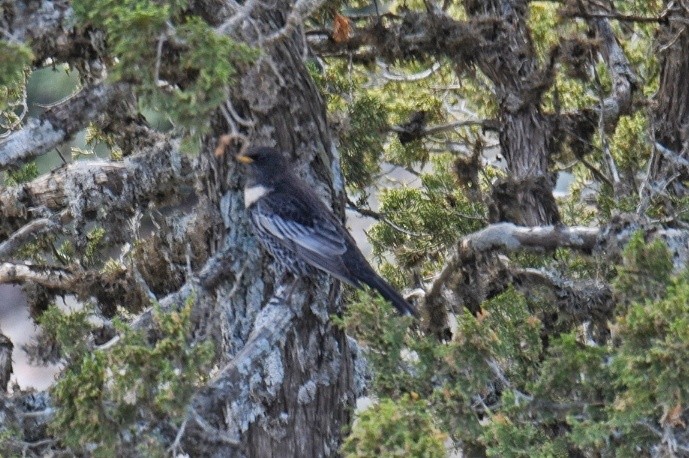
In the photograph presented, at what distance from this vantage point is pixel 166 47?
3.84m

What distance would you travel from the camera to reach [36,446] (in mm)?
4266

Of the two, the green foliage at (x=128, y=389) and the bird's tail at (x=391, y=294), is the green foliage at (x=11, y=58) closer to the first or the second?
the green foliage at (x=128, y=389)

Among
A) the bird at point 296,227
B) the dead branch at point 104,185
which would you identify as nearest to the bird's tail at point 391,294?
the bird at point 296,227

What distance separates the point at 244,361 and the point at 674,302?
6.24 feet

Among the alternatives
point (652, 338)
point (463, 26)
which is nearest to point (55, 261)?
point (463, 26)

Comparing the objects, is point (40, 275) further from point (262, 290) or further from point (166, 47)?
point (166, 47)

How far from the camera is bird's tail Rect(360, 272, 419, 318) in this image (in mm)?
5080

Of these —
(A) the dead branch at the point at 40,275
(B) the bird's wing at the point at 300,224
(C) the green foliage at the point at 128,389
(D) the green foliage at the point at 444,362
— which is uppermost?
(A) the dead branch at the point at 40,275

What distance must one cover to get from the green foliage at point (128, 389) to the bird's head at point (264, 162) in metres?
1.35

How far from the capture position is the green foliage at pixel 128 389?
3.70 m

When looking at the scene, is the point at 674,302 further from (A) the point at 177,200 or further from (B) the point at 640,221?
(A) the point at 177,200

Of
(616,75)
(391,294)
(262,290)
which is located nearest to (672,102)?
(616,75)

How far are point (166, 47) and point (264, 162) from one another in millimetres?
1468

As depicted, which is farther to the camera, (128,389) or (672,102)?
(672,102)
